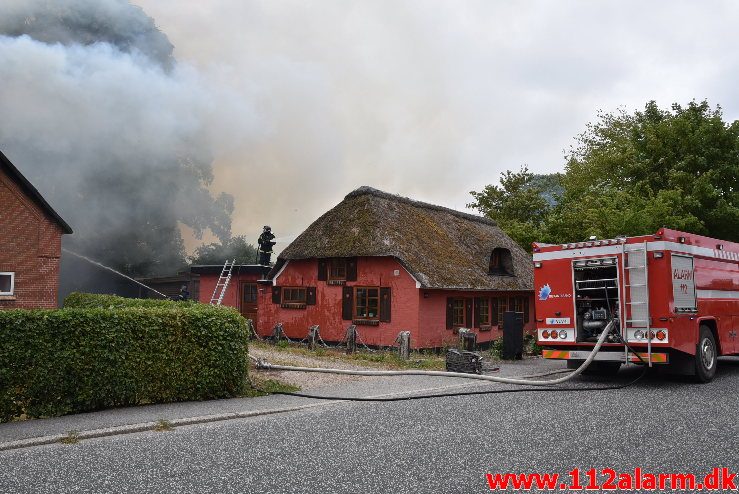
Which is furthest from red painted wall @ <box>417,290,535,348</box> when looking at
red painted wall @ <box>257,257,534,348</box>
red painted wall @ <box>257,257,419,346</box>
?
red painted wall @ <box>257,257,419,346</box>

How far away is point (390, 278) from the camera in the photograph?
19.8m

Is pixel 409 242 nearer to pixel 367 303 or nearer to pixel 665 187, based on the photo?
pixel 367 303

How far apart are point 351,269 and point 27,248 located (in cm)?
1160

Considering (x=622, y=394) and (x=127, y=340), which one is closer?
(x=127, y=340)

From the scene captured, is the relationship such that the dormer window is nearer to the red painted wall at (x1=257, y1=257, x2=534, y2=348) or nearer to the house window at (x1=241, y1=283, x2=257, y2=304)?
the red painted wall at (x1=257, y1=257, x2=534, y2=348)

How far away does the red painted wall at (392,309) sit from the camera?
19.2m

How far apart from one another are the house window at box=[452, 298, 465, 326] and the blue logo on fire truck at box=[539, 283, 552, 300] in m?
7.77

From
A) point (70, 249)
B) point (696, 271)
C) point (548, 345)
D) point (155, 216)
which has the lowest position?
point (548, 345)

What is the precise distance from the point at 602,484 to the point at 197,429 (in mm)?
5064

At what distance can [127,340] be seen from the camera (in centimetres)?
898

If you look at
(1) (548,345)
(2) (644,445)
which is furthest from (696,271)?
(2) (644,445)

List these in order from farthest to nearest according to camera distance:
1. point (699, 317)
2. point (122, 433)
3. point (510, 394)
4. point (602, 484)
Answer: point (699, 317) < point (510, 394) < point (122, 433) < point (602, 484)

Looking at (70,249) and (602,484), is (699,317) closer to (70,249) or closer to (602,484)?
(602,484)

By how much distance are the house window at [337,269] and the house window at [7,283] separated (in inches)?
437
